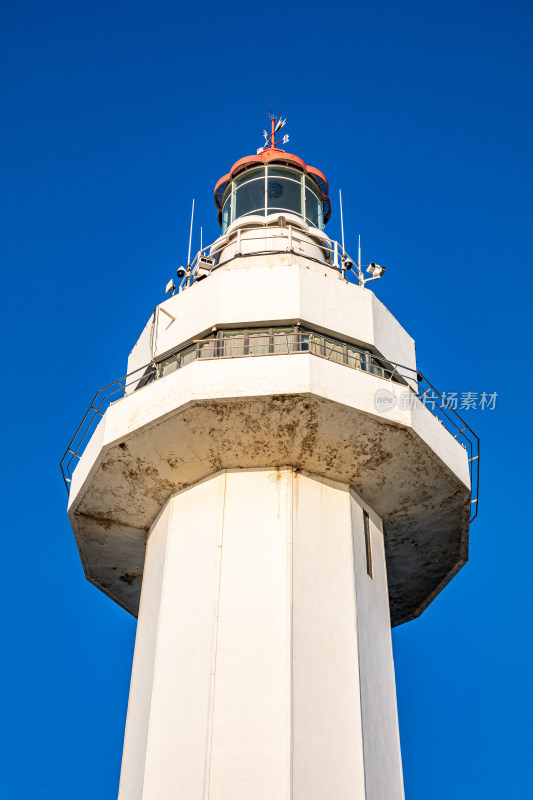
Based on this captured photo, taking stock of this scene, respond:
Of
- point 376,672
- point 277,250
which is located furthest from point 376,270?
point 376,672

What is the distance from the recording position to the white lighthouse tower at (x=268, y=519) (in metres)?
19.6

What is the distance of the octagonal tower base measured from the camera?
19.1m

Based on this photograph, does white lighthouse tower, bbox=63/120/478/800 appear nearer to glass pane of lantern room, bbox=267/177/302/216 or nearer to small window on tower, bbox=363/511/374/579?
small window on tower, bbox=363/511/374/579

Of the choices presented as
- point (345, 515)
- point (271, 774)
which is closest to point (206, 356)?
point (345, 515)

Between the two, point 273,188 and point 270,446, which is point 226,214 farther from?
point 270,446

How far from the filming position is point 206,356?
923 inches

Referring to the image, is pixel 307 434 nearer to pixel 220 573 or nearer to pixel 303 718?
pixel 220 573

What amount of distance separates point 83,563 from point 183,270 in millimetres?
7849

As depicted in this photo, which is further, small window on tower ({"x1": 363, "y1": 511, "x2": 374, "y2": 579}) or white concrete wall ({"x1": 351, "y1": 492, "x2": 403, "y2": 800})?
small window on tower ({"x1": 363, "y1": 511, "x2": 374, "y2": 579})

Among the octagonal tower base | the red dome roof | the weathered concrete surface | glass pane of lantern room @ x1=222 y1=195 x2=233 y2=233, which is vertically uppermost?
the red dome roof

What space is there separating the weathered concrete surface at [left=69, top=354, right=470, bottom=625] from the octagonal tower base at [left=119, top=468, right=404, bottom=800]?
A: 2.01 feet

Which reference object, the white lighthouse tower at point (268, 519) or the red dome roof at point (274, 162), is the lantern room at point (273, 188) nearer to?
the red dome roof at point (274, 162)

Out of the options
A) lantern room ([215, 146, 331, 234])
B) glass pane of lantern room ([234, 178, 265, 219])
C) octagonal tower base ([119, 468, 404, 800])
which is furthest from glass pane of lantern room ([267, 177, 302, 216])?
octagonal tower base ([119, 468, 404, 800])

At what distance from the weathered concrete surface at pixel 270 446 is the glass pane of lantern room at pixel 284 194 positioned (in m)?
8.93
